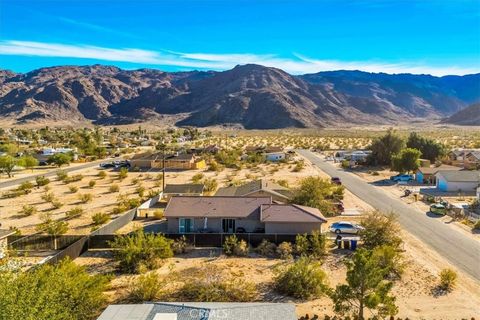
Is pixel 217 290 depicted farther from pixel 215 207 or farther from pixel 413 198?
pixel 413 198

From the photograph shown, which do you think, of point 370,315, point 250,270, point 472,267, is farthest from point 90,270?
point 472,267

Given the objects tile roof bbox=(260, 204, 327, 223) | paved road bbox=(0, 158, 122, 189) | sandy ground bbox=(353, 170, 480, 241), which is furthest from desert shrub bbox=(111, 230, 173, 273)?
paved road bbox=(0, 158, 122, 189)

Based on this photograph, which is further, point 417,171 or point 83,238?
point 417,171

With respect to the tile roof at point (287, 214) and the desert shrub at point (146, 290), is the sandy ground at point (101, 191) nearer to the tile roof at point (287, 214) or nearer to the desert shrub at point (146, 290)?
the tile roof at point (287, 214)

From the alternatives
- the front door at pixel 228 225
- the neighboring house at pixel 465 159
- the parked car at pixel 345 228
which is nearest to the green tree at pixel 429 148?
the neighboring house at pixel 465 159

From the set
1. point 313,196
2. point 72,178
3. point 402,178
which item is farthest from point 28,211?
point 402,178

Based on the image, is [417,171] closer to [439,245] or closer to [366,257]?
[439,245]
